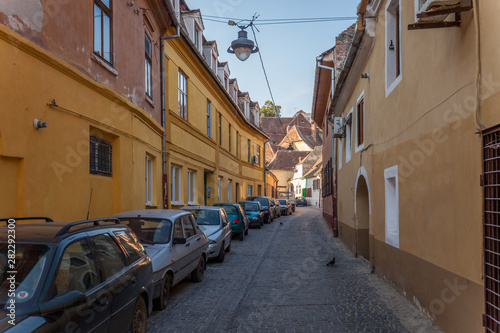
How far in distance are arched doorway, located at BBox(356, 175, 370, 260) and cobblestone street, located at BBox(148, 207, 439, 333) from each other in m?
0.44

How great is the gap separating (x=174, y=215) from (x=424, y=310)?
463 cm

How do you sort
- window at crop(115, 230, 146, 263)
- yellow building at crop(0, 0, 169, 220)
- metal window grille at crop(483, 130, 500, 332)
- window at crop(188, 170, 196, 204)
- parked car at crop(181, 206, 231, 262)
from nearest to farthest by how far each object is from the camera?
metal window grille at crop(483, 130, 500, 332)
window at crop(115, 230, 146, 263)
yellow building at crop(0, 0, 169, 220)
parked car at crop(181, 206, 231, 262)
window at crop(188, 170, 196, 204)

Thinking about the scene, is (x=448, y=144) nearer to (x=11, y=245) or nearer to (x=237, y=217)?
(x=11, y=245)

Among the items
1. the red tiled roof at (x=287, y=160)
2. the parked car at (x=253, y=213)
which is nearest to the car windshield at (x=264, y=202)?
the parked car at (x=253, y=213)

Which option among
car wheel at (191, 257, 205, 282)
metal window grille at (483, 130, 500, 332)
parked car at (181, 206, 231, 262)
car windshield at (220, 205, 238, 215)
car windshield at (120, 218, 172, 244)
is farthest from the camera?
car windshield at (220, 205, 238, 215)

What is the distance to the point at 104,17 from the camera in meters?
9.65

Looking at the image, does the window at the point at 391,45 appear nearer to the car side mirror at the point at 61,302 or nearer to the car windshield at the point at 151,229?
the car windshield at the point at 151,229

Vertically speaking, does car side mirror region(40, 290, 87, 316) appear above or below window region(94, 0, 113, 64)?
below

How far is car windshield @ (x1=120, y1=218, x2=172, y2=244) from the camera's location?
7773 millimetres

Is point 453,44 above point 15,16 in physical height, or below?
→ below

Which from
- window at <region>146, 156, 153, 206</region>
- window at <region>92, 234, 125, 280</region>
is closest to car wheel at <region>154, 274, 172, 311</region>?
window at <region>92, 234, 125, 280</region>

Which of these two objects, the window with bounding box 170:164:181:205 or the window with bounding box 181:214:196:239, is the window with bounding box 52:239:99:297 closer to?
the window with bounding box 181:214:196:239

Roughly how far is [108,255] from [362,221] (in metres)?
9.48

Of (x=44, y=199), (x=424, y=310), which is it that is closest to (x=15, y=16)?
(x=44, y=199)
